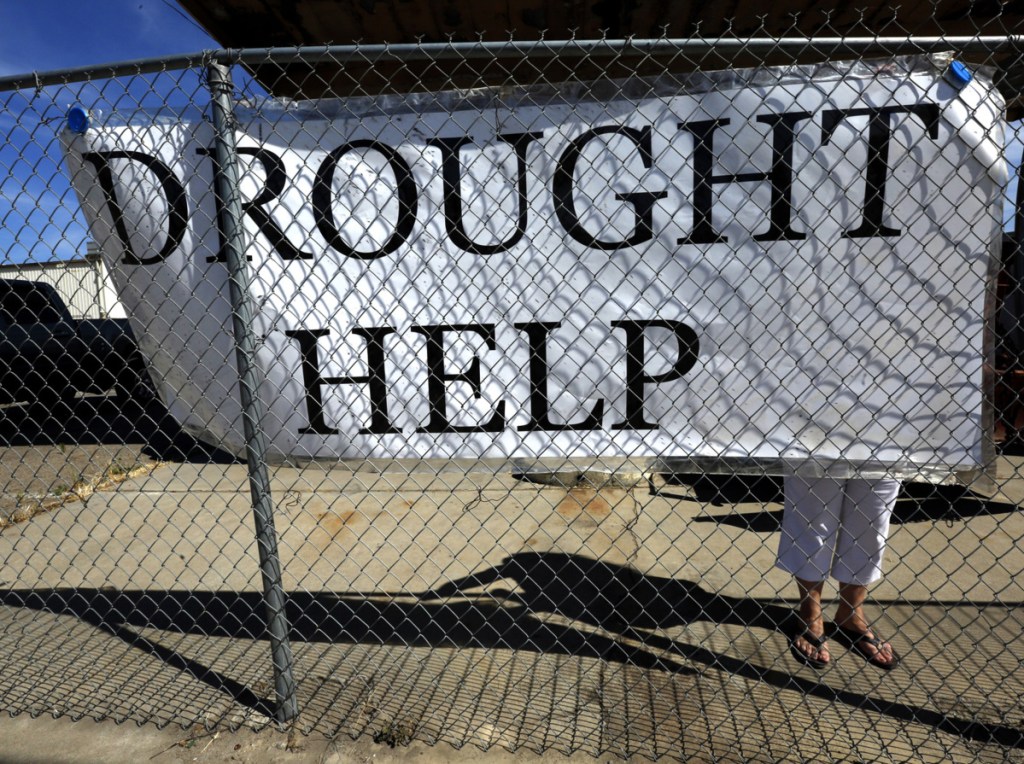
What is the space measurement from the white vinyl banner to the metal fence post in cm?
11

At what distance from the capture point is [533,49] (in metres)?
1.86

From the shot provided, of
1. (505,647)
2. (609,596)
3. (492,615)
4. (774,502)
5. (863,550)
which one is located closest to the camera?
(863,550)

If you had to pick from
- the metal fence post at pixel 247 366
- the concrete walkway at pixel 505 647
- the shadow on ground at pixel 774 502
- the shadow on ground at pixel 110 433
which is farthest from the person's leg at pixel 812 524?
the shadow on ground at pixel 110 433

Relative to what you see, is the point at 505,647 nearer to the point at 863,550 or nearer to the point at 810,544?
the point at 810,544

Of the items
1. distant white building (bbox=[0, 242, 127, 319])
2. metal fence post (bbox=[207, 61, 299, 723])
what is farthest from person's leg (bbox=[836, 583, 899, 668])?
distant white building (bbox=[0, 242, 127, 319])

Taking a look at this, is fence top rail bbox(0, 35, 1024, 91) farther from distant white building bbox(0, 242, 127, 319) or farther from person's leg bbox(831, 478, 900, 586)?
person's leg bbox(831, 478, 900, 586)

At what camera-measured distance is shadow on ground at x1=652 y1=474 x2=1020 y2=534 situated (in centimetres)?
413

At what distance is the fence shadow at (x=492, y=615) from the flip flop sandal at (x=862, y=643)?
0.22m

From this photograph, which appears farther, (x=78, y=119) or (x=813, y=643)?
(x=813, y=643)

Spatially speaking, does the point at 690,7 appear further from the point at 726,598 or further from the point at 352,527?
the point at 352,527

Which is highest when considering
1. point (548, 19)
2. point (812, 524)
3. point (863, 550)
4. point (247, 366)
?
point (548, 19)

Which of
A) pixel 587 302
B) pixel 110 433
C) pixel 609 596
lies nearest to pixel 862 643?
pixel 609 596

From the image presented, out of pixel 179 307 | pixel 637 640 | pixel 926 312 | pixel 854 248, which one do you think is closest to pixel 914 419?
pixel 926 312

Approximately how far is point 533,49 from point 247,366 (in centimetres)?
132
